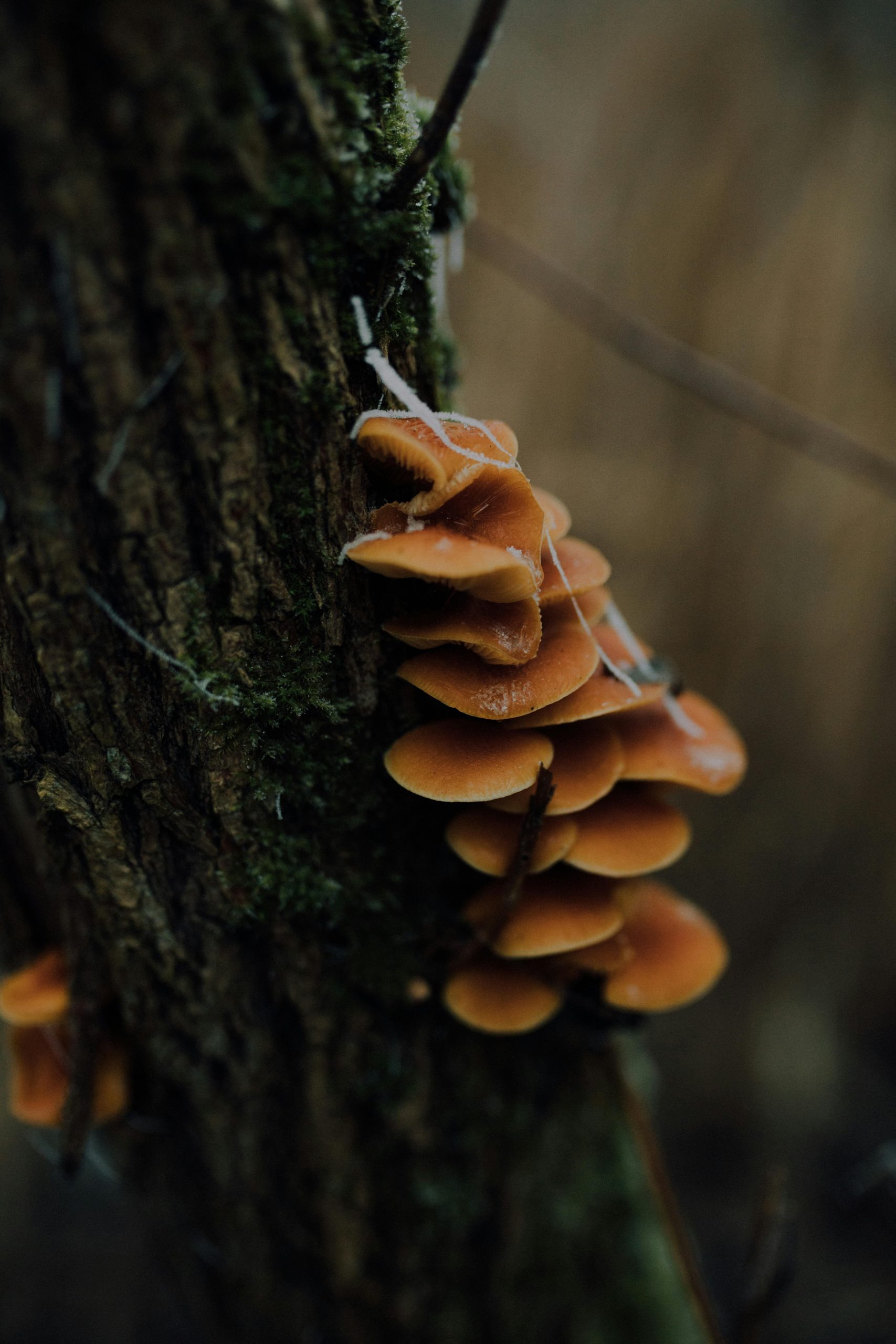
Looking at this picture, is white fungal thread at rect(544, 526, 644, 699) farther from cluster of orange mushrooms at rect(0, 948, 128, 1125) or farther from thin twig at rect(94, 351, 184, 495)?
cluster of orange mushrooms at rect(0, 948, 128, 1125)

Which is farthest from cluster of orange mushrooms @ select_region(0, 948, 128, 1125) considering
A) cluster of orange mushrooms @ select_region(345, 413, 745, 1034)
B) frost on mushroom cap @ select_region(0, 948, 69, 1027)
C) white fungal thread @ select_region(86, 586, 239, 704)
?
white fungal thread @ select_region(86, 586, 239, 704)

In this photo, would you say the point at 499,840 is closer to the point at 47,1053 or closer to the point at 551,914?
the point at 551,914

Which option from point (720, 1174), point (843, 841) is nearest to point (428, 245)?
point (843, 841)

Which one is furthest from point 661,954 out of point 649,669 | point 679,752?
point 649,669

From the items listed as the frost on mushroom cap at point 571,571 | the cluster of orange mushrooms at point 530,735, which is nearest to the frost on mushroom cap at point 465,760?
the cluster of orange mushrooms at point 530,735

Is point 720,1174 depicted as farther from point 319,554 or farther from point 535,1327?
point 319,554
